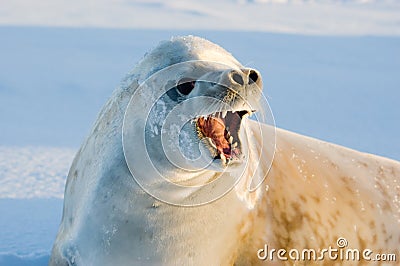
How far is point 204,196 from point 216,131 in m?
0.30

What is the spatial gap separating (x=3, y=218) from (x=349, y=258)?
1.52 meters

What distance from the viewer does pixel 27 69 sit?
5422 mm

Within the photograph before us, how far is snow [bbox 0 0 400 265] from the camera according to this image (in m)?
3.39

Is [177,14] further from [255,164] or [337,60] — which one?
[255,164]

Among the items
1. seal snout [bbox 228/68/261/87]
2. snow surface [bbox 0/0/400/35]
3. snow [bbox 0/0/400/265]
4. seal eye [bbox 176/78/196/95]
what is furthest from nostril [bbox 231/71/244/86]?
snow surface [bbox 0/0/400/35]

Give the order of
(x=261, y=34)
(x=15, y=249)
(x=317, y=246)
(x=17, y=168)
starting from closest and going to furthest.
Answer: (x=317, y=246)
(x=15, y=249)
(x=17, y=168)
(x=261, y=34)

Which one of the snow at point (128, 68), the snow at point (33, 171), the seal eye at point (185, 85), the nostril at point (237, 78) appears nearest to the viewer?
the nostril at point (237, 78)

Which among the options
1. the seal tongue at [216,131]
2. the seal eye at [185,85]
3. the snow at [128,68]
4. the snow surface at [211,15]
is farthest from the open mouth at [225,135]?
the snow surface at [211,15]

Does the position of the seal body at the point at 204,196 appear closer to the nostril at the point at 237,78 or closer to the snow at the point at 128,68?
the nostril at the point at 237,78

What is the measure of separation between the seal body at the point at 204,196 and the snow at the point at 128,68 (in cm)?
85

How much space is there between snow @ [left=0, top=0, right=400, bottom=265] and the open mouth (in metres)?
1.33

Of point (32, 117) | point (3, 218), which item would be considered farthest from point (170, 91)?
point (32, 117)

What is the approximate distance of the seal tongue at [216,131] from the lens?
1.49 metres

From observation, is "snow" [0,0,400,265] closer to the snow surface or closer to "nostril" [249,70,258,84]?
the snow surface
